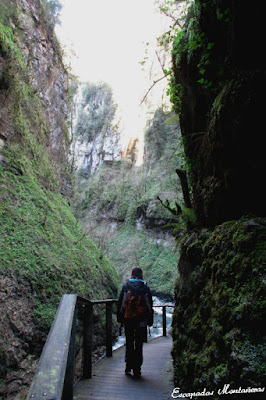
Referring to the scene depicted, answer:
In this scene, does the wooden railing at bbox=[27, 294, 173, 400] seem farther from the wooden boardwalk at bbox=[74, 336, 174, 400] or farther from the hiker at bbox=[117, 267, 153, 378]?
the hiker at bbox=[117, 267, 153, 378]

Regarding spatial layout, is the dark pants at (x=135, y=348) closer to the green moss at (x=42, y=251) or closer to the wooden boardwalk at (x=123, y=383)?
the wooden boardwalk at (x=123, y=383)

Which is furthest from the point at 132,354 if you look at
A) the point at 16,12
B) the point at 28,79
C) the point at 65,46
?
the point at 65,46

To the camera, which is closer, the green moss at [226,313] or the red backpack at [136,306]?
the green moss at [226,313]

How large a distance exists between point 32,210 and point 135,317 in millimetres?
5165

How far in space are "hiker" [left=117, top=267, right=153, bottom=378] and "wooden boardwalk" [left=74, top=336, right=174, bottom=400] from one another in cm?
23

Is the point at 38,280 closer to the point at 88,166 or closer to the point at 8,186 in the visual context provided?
the point at 8,186

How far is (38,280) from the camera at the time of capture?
19.9 feet

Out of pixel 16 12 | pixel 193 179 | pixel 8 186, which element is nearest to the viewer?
pixel 193 179

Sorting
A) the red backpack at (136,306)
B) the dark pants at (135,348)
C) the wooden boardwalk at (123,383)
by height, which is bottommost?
the wooden boardwalk at (123,383)

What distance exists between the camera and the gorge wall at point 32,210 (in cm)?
501

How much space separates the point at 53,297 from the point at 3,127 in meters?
5.40

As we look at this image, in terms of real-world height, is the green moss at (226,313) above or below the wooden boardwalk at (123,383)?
above

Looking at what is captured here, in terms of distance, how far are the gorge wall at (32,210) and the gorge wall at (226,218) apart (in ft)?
9.44

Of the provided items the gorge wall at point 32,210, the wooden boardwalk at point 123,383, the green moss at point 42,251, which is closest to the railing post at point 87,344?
the wooden boardwalk at point 123,383
